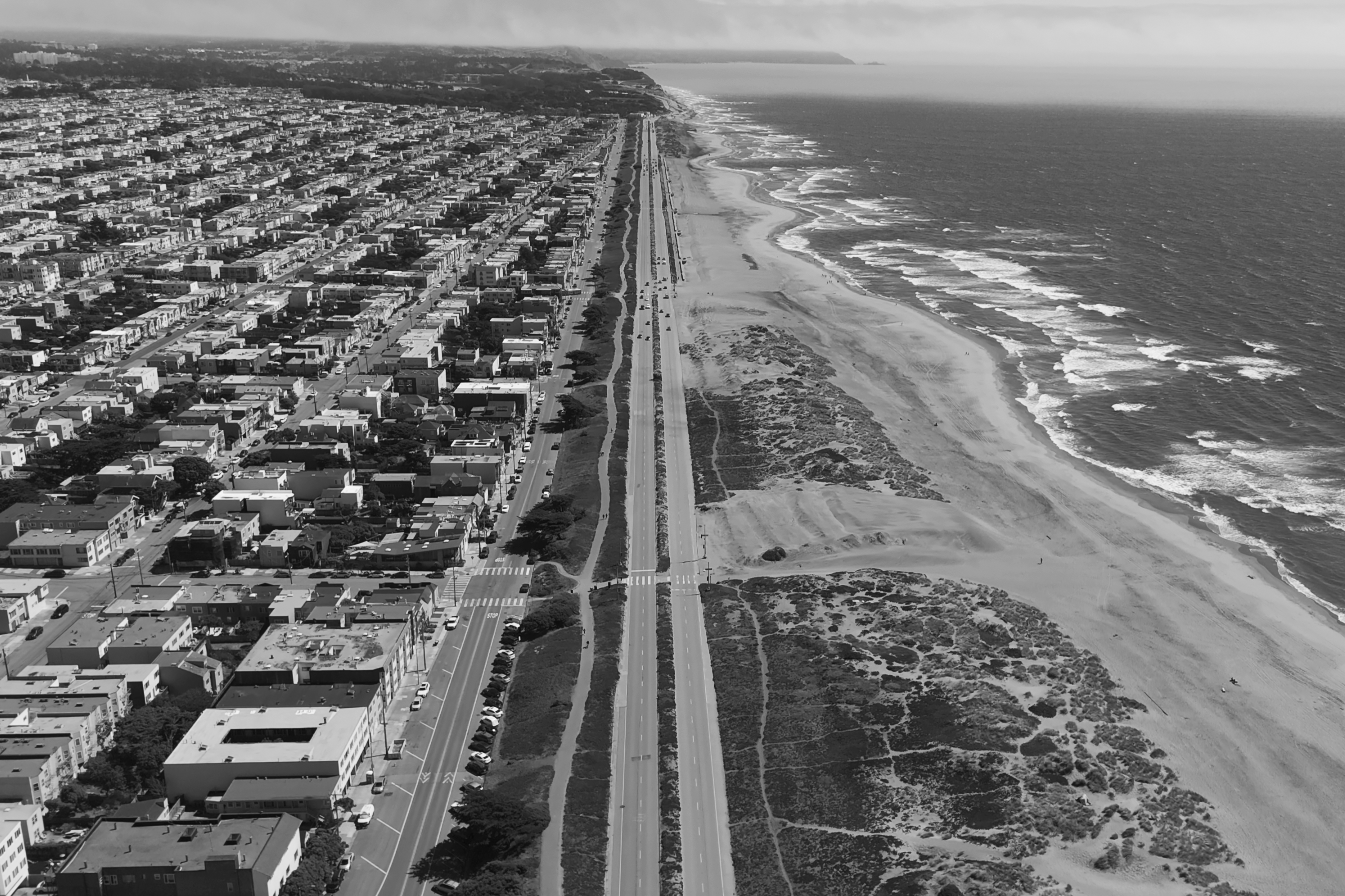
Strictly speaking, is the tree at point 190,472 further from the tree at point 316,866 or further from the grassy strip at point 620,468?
the tree at point 316,866

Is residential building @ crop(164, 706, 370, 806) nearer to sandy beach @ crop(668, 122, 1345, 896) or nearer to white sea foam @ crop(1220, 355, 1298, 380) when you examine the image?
sandy beach @ crop(668, 122, 1345, 896)

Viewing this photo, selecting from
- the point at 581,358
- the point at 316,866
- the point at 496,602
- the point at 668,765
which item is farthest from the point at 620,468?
the point at 316,866

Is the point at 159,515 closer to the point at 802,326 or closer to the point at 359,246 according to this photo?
the point at 802,326

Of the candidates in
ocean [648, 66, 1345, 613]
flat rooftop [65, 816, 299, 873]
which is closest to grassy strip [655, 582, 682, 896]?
flat rooftop [65, 816, 299, 873]

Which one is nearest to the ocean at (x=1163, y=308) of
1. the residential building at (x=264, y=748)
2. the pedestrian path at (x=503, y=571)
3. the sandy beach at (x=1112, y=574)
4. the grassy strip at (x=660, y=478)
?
the sandy beach at (x=1112, y=574)

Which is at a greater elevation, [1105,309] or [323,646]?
[1105,309]

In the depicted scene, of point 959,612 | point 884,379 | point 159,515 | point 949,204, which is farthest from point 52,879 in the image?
point 949,204

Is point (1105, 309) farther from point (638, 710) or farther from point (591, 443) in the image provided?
point (638, 710)

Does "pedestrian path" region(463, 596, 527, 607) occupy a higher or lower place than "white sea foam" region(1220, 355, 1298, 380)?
lower
